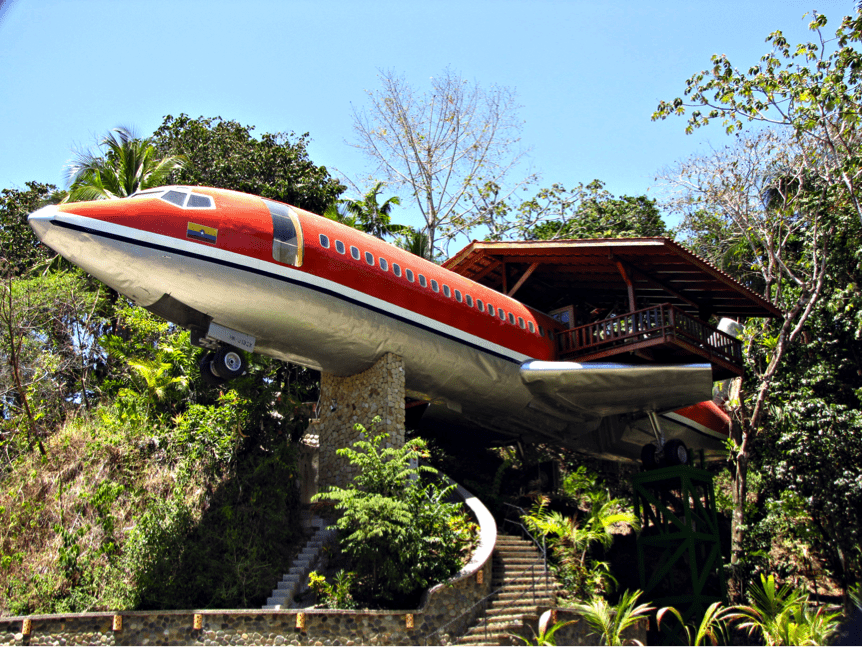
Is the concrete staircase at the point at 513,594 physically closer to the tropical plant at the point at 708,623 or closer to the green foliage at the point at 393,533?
the green foliage at the point at 393,533

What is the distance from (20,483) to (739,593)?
1923 cm

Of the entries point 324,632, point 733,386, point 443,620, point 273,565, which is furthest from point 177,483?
point 733,386

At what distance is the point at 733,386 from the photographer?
25609mm

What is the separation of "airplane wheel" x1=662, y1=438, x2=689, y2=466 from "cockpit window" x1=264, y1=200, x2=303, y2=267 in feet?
39.7

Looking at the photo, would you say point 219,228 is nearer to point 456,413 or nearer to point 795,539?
point 456,413

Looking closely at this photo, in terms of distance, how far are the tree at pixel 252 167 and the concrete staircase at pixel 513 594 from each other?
1606 centimetres

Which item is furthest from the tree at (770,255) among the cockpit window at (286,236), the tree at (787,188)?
the cockpit window at (286,236)

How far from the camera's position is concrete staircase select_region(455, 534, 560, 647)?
605 inches

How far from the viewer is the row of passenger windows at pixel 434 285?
1798 centimetres

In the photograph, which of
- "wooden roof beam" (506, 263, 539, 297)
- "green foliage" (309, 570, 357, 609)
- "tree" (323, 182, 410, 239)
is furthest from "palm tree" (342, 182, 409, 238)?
"green foliage" (309, 570, 357, 609)

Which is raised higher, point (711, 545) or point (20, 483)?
point (20, 483)

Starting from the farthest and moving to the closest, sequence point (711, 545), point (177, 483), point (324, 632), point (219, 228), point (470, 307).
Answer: point (711, 545) < point (470, 307) < point (177, 483) < point (219, 228) < point (324, 632)

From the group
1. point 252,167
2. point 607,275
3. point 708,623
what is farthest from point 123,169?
point 708,623

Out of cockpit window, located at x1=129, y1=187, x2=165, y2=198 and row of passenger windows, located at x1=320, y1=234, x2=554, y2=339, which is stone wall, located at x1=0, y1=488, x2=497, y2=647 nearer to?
row of passenger windows, located at x1=320, y1=234, x2=554, y2=339
